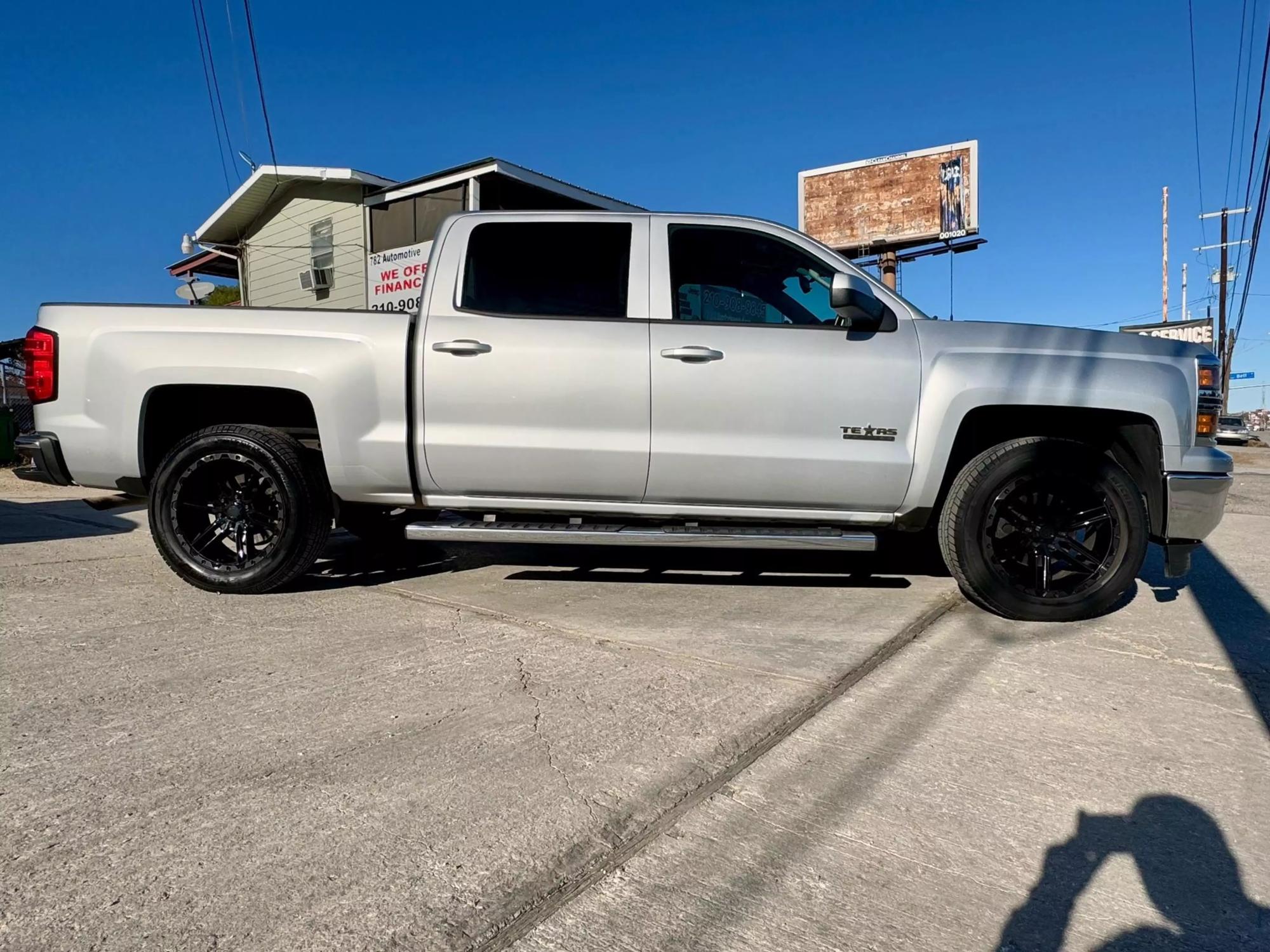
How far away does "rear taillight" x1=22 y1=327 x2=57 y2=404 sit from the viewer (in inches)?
158

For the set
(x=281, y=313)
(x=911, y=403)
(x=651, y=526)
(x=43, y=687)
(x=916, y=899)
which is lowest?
(x=916, y=899)

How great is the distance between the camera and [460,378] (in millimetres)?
3943

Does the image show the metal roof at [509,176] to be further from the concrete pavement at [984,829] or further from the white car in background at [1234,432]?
the white car in background at [1234,432]

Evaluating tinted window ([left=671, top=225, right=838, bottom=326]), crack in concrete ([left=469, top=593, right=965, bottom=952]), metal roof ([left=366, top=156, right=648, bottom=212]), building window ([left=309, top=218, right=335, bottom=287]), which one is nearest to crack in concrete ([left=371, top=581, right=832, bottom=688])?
crack in concrete ([left=469, top=593, right=965, bottom=952])

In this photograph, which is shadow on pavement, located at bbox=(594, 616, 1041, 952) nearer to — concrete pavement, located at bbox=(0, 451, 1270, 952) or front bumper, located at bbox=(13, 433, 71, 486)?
concrete pavement, located at bbox=(0, 451, 1270, 952)

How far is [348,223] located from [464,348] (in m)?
12.9

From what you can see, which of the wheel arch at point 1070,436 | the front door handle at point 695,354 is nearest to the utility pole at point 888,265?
the wheel arch at point 1070,436

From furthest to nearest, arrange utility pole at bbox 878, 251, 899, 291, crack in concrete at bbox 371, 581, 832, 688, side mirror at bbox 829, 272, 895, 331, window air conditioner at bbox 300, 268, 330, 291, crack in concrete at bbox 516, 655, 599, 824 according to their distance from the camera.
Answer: utility pole at bbox 878, 251, 899, 291
window air conditioner at bbox 300, 268, 330, 291
side mirror at bbox 829, 272, 895, 331
crack in concrete at bbox 371, 581, 832, 688
crack in concrete at bbox 516, 655, 599, 824

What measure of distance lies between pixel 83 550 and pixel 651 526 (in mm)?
4037

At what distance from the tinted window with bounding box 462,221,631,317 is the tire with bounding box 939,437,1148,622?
198cm

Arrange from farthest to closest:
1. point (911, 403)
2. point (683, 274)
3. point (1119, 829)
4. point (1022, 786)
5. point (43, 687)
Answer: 1. point (683, 274)
2. point (911, 403)
3. point (43, 687)
4. point (1022, 786)
5. point (1119, 829)

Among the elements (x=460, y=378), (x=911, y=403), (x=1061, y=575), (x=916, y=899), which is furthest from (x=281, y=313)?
(x=1061, y=575)

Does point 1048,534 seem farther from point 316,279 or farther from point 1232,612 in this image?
point 316,279

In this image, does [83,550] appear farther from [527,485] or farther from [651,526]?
[651,526]
